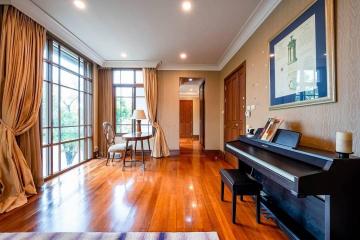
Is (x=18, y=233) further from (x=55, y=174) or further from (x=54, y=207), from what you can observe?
(x=55, y=174)

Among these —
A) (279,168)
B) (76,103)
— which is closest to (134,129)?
(76,103)

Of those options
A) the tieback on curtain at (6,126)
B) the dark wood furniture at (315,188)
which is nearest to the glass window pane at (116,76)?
the tieback on curtain at (6,126)

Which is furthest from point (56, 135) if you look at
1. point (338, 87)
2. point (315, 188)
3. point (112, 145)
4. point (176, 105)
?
point (338, 87)

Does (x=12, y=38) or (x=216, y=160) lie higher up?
(x=12, y=38)

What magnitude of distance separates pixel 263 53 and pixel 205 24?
1.14m

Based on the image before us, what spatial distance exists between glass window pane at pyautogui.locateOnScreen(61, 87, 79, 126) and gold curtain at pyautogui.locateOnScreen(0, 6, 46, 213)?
101cm

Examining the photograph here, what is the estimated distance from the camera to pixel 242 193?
2.05 m

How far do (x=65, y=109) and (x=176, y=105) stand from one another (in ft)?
9.73

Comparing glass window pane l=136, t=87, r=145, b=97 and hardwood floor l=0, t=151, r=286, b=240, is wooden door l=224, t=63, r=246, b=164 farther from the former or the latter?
glass window pane l=136, t=87, r=145, b=97

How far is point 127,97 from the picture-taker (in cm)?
578

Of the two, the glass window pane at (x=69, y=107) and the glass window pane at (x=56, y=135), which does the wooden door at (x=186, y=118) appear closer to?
the glass window pane at (x=69, y=107)

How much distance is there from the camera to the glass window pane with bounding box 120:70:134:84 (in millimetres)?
5746

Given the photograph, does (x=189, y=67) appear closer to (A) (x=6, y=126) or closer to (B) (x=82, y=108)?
(B) (x=82, y=108)

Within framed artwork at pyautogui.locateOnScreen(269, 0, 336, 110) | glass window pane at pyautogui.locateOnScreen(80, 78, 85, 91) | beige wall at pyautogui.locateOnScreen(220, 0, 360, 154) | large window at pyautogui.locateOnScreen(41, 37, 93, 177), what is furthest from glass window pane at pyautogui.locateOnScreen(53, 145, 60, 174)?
framed artwork at pyautogui.locateOnScreen(269, 0, 336, 110)
